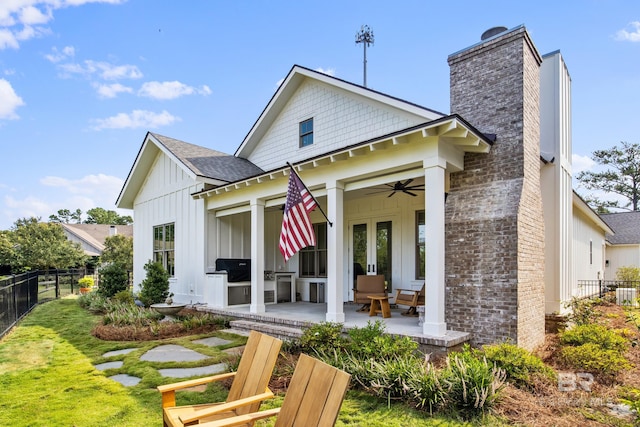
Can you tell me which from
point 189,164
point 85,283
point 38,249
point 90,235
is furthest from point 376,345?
point 90,235

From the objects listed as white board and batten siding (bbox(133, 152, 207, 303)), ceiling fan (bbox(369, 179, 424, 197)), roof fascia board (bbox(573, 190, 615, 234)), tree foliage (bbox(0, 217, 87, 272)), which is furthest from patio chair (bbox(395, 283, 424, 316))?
tree foliage (bbox(0, 217, 87, 272))

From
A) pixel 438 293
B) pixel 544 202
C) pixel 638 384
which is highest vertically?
pixel 544 202

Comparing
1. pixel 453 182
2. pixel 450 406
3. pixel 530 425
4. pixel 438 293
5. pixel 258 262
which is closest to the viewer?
pixel 530 425

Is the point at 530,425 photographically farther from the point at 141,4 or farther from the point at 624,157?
the point at 624,157

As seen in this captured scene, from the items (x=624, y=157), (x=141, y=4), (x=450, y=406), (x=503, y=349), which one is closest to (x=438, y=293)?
(x=503, y=349)

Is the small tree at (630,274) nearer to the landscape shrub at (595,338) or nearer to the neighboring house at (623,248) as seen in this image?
the neighboring house at (623,248)

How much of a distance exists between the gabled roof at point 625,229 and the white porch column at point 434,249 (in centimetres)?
2053

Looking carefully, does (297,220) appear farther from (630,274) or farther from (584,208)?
(630,274)

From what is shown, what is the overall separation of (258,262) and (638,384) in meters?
6.98

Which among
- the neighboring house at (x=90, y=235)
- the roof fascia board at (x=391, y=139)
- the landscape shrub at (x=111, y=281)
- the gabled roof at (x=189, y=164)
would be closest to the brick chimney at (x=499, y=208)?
the roof fascia board at (x=391, y=139)

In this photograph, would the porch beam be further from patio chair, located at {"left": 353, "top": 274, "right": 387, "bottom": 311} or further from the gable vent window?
the gable vent window

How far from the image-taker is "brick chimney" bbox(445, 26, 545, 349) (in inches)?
241

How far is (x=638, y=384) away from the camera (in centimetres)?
513

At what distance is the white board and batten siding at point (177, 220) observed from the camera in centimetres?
1100
